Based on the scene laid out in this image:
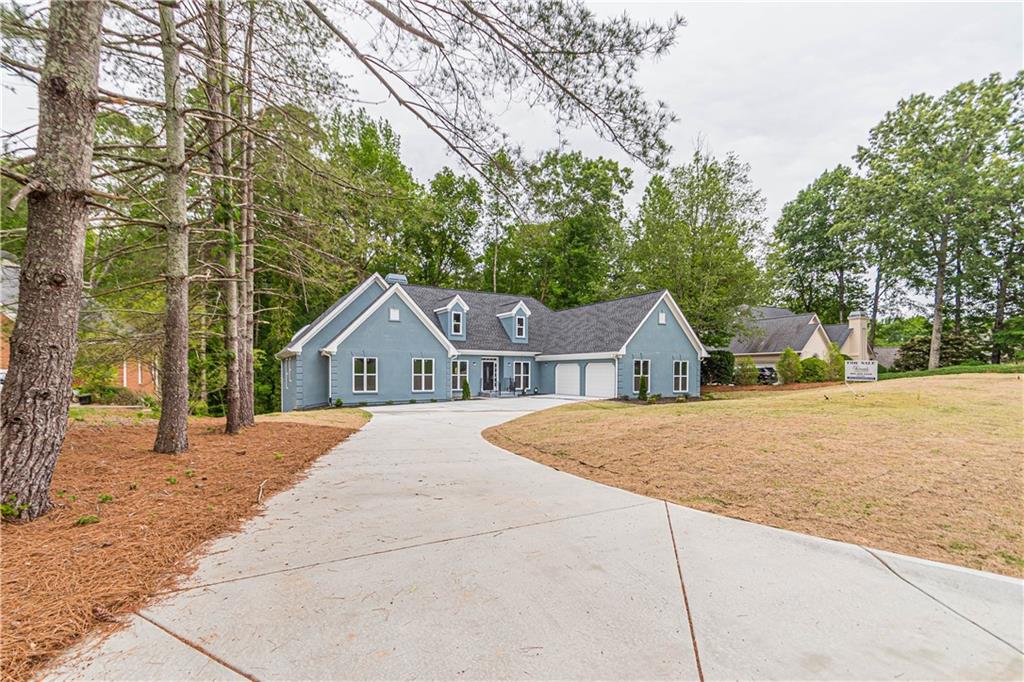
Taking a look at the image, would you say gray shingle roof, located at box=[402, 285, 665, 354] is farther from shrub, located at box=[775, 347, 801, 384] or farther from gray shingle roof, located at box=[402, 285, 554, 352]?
shrub, located at box=[775, 347, 801, 384]

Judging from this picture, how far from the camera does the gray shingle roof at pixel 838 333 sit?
110 feet

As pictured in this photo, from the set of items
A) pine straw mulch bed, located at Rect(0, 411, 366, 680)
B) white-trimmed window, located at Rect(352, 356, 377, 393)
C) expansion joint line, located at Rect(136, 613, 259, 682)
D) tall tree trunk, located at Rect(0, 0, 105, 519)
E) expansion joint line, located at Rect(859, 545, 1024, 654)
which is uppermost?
tall tree trunk, located at Rect(0, 0, 105, 519)

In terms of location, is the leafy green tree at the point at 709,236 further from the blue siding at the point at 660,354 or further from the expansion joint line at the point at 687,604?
the expansion joint line at the point at 687,604

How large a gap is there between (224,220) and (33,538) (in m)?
6.04

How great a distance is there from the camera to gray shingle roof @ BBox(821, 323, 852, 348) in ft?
110

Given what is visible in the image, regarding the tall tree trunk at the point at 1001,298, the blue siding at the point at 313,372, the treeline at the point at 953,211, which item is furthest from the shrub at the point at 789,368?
the blue siding at the point at 313,372

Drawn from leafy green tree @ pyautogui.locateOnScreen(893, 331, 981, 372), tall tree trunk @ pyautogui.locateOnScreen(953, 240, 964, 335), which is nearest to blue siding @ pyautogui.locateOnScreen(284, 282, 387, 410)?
leafy green tree @ pyautogui.locateOnScreen(893, 331, 981, 372)

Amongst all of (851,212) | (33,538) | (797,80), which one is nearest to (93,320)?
(33,538)

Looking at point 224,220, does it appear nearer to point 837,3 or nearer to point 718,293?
point 837,3

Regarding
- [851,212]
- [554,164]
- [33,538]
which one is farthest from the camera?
[851,212]

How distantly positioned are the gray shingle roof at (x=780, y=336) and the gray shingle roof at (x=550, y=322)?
44.7ft

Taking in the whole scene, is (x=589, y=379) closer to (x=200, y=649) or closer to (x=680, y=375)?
(x=680, y=375)

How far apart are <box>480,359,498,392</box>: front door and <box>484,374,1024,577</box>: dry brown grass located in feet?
41.6

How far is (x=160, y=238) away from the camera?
9461 millimetres
